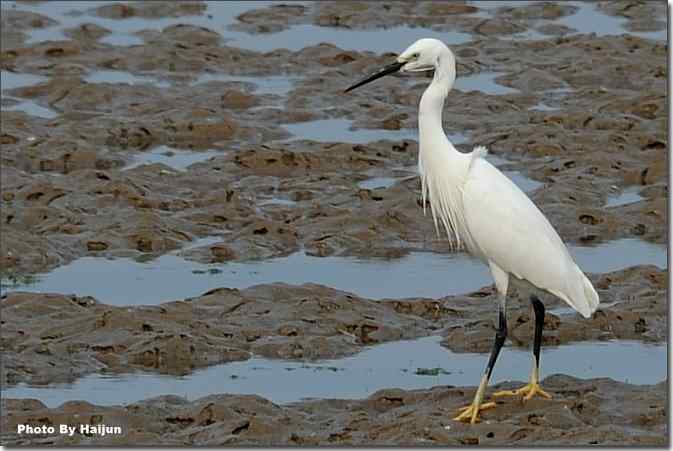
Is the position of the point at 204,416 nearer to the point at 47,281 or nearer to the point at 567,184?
the point at 47,281

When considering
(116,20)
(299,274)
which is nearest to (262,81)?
(116,20)

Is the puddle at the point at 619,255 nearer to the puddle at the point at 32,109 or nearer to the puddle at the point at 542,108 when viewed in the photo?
the puddle at the point at 542,108

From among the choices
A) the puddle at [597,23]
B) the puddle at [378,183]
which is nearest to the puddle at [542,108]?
the puddle at [378,183]

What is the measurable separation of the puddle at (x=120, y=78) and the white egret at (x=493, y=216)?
29.1 feet

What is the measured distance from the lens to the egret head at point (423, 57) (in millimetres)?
8641

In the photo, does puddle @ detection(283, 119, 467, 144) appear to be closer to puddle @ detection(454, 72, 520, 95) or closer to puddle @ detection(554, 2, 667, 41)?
puddle @ detection(454, 72, 520, 95)

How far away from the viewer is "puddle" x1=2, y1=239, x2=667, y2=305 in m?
11.2

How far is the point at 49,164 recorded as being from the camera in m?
14.2

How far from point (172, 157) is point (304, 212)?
7.28ft

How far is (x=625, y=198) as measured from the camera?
43.5ft

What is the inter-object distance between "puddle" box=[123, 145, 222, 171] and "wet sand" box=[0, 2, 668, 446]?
0.13ft

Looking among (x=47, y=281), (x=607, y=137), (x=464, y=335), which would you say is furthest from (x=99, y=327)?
(x=607, y=137)

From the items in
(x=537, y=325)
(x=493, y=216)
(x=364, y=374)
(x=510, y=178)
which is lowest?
(x=510, y=178)

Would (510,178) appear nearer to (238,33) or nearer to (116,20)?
(238,33)
